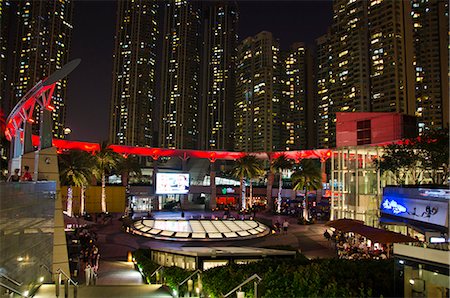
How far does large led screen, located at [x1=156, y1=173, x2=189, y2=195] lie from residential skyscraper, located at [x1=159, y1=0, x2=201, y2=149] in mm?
78199

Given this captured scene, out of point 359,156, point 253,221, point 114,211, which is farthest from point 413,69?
point 114,211

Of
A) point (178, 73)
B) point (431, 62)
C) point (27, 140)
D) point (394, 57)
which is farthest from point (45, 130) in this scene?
point (178, 73)

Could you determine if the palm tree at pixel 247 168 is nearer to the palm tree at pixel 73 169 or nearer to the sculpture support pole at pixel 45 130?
the palm tree at pixel 73 169

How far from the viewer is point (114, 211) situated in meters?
44.9

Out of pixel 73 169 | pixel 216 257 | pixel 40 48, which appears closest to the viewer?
pixel 216 257

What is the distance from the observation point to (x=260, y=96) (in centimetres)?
12344

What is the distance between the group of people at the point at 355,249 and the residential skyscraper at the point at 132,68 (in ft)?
341

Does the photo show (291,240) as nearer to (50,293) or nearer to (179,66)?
(50,293)

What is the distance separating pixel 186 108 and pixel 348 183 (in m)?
104

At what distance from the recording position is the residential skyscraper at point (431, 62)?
278ft

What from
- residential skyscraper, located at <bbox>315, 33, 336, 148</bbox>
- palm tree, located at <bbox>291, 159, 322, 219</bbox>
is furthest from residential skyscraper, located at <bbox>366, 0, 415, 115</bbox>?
palm tree, located at <bbox>291, 159, 322, 219</bbox>

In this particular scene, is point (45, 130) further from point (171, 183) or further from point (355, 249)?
point (171, 183)

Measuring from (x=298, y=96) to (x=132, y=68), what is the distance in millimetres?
60673

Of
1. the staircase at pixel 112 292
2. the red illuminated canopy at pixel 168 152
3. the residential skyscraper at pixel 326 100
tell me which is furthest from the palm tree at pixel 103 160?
the residential skyscraper at pixel 326 100
